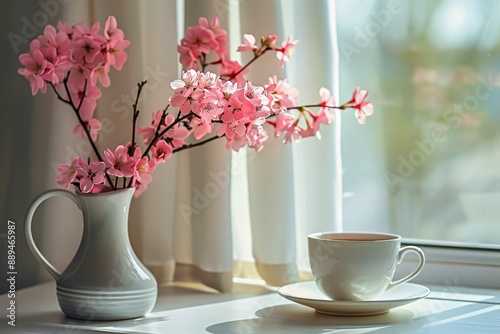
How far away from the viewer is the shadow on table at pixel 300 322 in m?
1.09

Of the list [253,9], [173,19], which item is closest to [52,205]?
[173,19]

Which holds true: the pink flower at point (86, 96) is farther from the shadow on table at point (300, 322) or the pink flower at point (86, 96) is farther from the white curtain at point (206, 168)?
the shadow on table at point (300, 322)

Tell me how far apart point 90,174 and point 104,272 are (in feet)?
0.49

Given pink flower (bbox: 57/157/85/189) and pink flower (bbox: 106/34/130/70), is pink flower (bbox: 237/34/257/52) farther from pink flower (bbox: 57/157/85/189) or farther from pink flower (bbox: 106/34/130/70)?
pink flower (bbox: 57/157/85/189)

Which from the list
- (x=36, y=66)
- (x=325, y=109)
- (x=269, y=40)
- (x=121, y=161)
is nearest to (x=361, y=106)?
(x=325, y=109)

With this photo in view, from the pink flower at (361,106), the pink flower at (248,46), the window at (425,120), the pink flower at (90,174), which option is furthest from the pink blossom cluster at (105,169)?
the window at (425,120)

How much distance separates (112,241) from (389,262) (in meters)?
0.41

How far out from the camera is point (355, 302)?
1120 mm

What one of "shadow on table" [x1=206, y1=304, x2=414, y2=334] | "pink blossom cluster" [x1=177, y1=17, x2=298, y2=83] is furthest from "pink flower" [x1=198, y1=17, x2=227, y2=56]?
"shadow on table" [x1=206, y1=304, x2=414, y2=334]

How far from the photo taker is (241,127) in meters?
1.08

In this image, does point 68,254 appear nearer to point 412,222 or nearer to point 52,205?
point 52,205

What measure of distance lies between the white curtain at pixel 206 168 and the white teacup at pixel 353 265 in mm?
202

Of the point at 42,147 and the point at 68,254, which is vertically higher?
the point at 42,147

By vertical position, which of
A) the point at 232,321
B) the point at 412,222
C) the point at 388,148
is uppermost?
the point at 388,148
